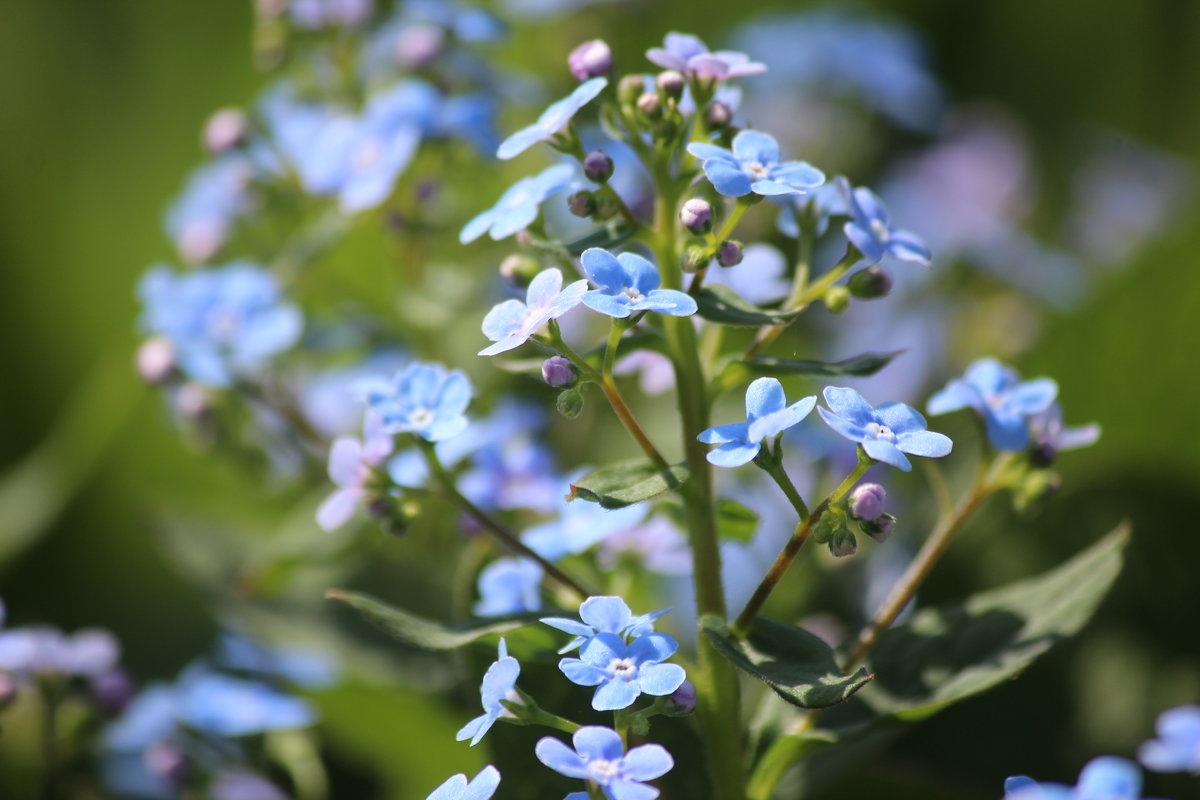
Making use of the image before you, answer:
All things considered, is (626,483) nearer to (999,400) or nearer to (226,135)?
(999,400)

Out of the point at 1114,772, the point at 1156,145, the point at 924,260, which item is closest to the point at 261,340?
the point at 924,260

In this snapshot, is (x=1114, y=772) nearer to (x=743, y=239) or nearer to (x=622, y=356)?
(x=622, y=356)

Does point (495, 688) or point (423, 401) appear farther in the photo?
point (423, 401)

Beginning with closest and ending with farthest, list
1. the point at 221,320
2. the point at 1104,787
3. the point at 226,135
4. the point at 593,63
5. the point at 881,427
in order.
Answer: the point at 1104,787, the point at 881,427, the point at 593,63, the point at 221,320, the point at 226,135

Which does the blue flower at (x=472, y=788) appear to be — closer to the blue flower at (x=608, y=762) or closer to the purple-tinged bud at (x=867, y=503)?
the blue flower at (x=608, y=762)

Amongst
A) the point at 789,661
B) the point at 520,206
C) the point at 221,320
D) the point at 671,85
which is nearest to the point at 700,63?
the point at 671,85

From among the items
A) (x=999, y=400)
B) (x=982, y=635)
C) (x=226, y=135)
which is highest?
(x=226, y=135)

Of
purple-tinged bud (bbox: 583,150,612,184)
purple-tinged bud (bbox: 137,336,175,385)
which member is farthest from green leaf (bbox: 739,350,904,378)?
purple-tinged bud (bbox: 137,336,175,385)
